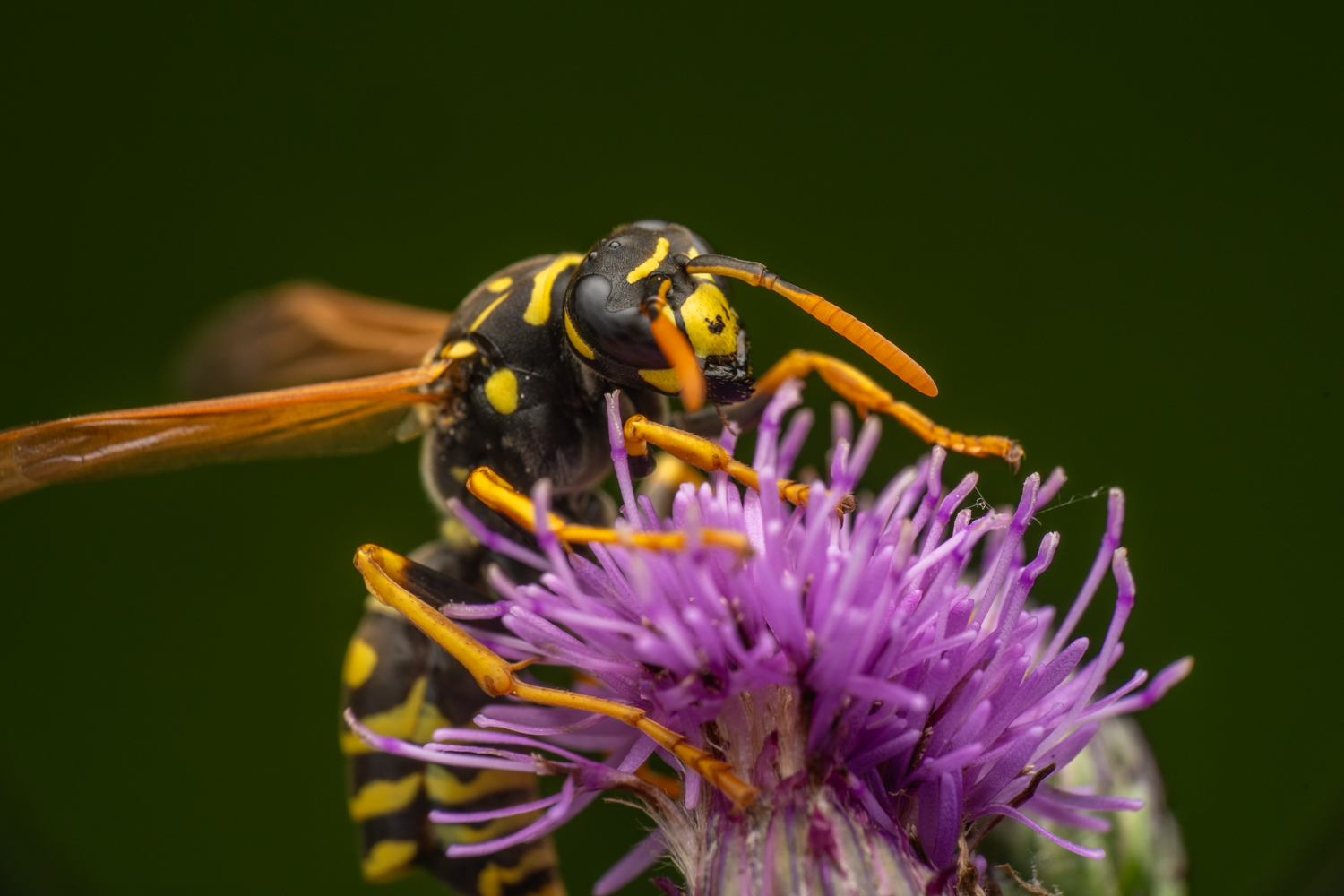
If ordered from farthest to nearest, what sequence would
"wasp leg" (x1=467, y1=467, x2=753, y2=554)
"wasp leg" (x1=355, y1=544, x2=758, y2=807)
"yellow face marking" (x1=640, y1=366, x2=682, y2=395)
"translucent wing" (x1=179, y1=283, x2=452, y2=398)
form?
"translucent wing" (x1=179, y1=283, x2=452, y2=398), "yellow face marking" (x1=640, y1=366, x2=682, y2=395), "wasp leg" (x1=355, y1=544, x2=758, y2=807), "wasp leg" (x1=467, y1=467, x2=753, y2=554)

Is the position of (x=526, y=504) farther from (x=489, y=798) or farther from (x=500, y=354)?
(x=489, y=798)

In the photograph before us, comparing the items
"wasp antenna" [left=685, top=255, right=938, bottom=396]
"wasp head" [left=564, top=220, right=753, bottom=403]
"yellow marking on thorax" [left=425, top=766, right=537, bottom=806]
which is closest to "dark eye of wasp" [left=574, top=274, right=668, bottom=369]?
"wasp head" [left=564, top=220, right=753, bottom=403]

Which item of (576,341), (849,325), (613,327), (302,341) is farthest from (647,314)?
(302,341)

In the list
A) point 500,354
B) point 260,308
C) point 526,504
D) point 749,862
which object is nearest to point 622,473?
point 526,504

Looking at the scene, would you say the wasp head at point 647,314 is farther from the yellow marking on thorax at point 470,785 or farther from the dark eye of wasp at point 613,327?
the yellow marking on thorax at point 470,785

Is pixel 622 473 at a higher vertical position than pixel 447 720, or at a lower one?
higher

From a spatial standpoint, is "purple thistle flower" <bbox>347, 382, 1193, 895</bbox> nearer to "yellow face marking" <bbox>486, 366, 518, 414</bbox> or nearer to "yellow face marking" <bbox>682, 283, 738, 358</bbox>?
"yellow face marking" <bbox>682, 283, 738, 358</bbox>
